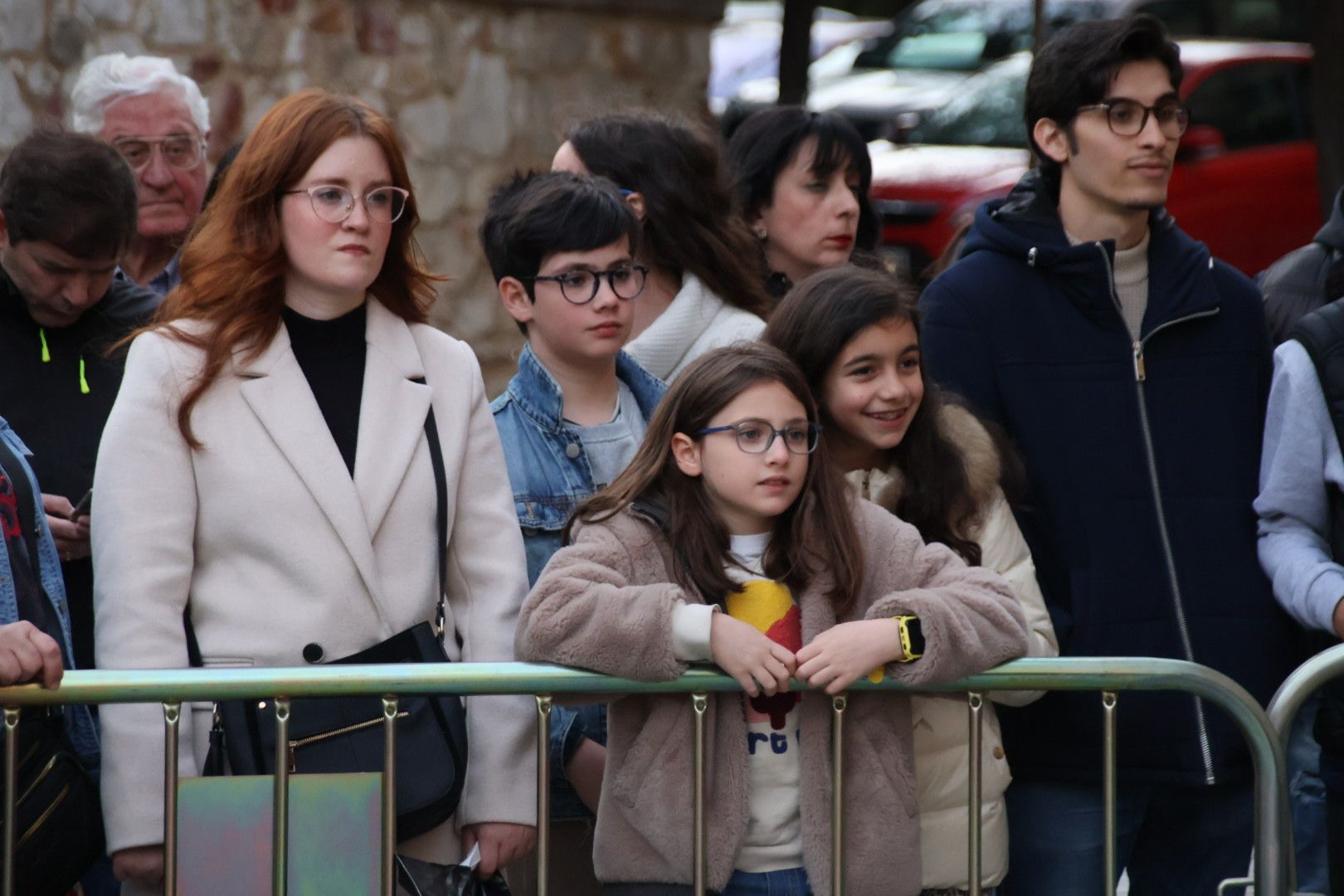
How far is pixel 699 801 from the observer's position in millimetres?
3184

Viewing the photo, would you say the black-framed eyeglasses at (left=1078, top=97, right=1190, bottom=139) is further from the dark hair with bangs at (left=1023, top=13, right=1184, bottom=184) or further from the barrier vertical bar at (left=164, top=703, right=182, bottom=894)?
the barrier vertical bar at (left=164, top=703, right=182, bottom=894)

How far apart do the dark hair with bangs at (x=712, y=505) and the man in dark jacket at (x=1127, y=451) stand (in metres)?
0.58

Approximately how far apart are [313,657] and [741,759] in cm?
77

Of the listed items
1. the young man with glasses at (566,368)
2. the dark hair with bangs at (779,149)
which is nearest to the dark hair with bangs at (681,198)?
the dark hair with bangs at (779,149)

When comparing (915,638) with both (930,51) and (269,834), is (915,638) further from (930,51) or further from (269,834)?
(930,51)

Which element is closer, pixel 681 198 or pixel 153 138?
pixel 681 198

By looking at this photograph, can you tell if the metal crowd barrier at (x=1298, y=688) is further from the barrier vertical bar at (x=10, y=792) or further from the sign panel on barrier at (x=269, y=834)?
the barrier vertical bar at (x=10, y=792)

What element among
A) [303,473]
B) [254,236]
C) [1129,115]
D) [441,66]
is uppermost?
[441,66]

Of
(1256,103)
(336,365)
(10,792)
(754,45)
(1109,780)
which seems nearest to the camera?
(10,792)

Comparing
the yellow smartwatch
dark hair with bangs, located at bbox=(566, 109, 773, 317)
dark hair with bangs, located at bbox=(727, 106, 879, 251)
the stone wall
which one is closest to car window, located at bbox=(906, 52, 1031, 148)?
the stone wall

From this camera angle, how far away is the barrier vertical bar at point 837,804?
3213mm

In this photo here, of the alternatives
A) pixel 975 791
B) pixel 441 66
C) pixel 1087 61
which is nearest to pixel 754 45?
pixel 441 66

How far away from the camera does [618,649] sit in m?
3.16

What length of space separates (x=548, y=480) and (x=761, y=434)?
66cm
